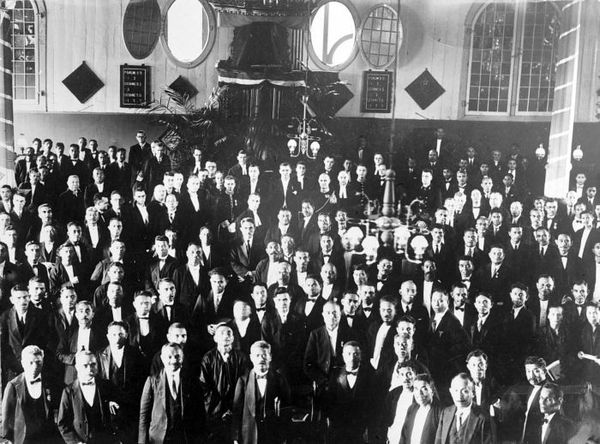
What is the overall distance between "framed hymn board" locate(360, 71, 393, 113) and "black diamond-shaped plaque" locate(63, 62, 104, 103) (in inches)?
97.6

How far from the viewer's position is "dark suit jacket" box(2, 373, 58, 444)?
4391 millimetres

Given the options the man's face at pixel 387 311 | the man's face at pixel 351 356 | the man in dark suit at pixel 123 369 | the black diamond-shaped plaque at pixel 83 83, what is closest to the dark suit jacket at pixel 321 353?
the man's face at pixel 351 356

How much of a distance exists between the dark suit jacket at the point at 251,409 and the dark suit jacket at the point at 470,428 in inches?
45.4

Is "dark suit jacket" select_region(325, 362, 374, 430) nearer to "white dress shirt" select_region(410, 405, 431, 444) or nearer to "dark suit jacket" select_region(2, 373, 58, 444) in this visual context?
"white dress shirt" select_region(410, 405, 431, 444)

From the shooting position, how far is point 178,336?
4527 mm

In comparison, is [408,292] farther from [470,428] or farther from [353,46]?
[353,46]

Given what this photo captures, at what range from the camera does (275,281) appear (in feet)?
16.6

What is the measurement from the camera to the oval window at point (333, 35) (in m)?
5.70

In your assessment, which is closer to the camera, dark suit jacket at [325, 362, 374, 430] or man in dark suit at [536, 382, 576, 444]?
man in dark suit at [536, 382, 576, 444]

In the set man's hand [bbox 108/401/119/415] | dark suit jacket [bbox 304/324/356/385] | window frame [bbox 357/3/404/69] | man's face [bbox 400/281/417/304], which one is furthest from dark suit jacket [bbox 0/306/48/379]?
window frame [bbox 357/3/404/69]

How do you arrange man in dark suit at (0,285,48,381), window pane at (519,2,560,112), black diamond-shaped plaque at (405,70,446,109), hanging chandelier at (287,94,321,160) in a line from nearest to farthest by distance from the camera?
man in dark suit at (0,285,48,381) < window pane at (519,2,560,112) < hanging chandelier at (287,94,321,160) < black diamond-shaped plaque at (405,70,446,109)

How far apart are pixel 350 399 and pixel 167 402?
4.34ft

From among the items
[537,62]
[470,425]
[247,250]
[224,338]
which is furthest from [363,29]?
[470,425]

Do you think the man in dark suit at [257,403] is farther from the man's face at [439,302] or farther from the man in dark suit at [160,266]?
the man's face at [439,302]
